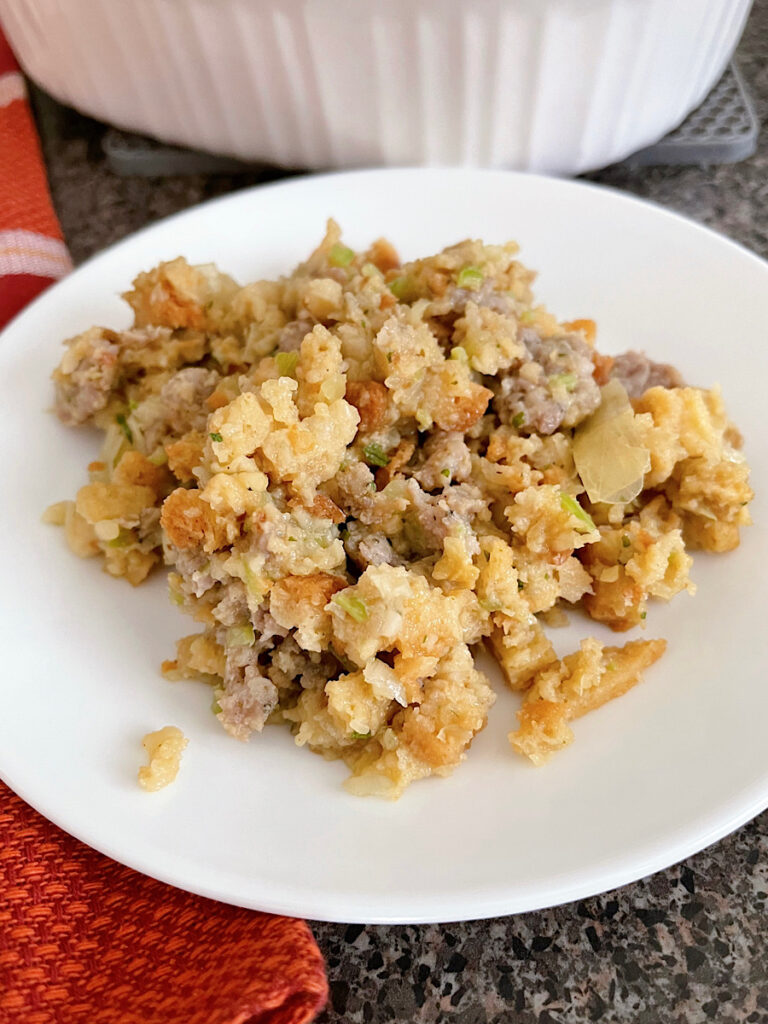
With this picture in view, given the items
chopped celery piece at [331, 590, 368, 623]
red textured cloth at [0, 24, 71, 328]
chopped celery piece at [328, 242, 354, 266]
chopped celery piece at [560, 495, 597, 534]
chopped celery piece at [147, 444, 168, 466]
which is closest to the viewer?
chopped celery piece at [331, 590, 368, 623]

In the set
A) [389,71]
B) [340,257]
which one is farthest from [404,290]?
[389,71]

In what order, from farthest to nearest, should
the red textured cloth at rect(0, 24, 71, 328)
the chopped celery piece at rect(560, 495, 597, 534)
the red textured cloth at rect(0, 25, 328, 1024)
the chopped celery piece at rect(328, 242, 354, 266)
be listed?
the red textured cloth at rect(0, 24, 71, 328), the chopped celery piece at rect(328, 242, 354, 266), the chopped celery piece at rect(560, 495, 597, 534), the red textured cloth at rect(0, 25, 328, 1024)

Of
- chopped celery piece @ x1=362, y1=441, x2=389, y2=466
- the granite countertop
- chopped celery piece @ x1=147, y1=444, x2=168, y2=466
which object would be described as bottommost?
the granite countertop

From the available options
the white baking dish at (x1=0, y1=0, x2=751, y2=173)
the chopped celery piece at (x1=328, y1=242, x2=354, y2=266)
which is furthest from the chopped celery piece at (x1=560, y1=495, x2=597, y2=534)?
the white baking dish at (x1=0, y1=0, x2=751, y2=173)

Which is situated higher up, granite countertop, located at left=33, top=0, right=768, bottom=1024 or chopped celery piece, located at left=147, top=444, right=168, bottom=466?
chopped celery piece, located at left=147, top=444, right=168, bottom=466

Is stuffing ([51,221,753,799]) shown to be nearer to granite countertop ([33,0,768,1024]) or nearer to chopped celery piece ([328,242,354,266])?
chopped celery piece ([328,242,354,266])

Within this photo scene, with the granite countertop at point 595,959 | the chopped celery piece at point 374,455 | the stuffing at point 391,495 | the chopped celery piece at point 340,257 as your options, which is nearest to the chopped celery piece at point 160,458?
the stuffing at point 391,495

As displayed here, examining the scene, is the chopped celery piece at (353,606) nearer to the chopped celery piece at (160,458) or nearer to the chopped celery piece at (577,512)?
the chopped celery piece at (577,512)

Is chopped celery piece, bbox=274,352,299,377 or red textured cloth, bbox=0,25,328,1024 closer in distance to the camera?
red textured cloth, bbox=0,25,328,1024

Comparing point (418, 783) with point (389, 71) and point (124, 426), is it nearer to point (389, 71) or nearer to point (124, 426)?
point (124, 426)
